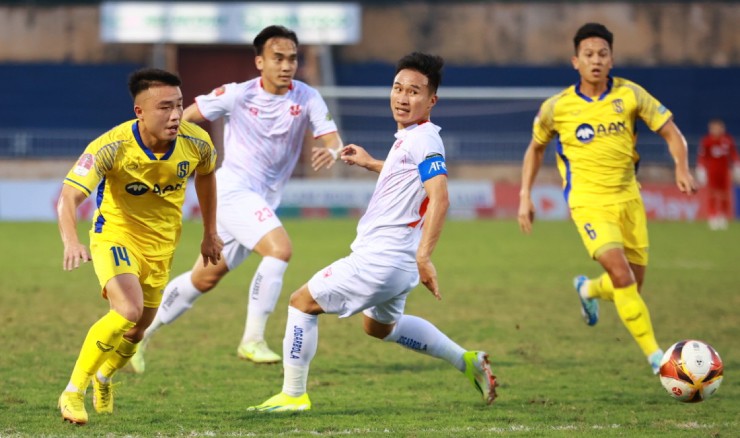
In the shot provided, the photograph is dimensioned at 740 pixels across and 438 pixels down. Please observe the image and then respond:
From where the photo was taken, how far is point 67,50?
104ft

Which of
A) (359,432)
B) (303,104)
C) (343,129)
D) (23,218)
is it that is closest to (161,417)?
(359,432)

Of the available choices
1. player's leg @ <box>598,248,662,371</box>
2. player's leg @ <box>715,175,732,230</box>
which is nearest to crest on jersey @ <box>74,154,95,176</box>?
player's leg @ <box>598,248,662,371</box>

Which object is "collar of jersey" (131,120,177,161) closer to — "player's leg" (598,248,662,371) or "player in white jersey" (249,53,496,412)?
"player in white jersey" (249,53,496,412)

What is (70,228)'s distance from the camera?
5809mm

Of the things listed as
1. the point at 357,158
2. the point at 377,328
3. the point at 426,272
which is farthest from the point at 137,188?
the point at 426,272

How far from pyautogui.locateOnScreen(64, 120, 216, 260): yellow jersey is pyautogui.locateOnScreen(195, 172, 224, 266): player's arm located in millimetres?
167

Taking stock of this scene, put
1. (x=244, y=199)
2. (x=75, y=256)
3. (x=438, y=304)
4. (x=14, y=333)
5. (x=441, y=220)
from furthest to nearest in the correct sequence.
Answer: (x=438, y=304) → (x=14, y=333) → (x=244, y=199) → (x=441, y=220) → (x=75, y=256)

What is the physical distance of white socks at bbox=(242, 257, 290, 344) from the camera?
825 cm

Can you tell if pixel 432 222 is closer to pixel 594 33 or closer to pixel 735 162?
pixel 594 33

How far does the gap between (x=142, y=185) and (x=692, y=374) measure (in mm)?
3338

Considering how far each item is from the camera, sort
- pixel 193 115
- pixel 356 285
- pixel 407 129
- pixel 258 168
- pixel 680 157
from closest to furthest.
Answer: pixel 356 285, pixel 407 129, pixel 680 157, pixel 193 115, pixel 258 168

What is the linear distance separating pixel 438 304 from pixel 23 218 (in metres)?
14.5

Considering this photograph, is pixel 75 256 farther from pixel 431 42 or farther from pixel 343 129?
pixel 431 42

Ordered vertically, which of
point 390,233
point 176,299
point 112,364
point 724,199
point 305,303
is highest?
point 390,233
